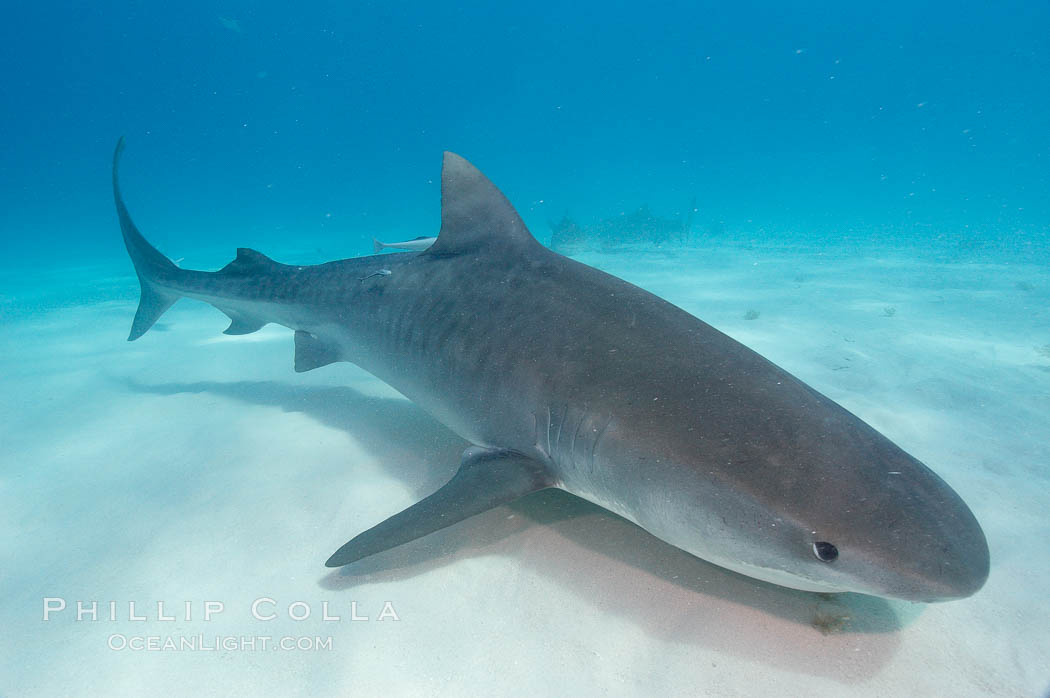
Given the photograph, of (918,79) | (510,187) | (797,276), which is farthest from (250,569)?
(918,79)

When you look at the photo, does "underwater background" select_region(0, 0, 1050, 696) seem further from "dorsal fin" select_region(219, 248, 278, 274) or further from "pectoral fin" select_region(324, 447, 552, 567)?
"dorsal fin" select_region(219, 248, 278, 274)

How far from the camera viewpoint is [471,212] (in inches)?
151

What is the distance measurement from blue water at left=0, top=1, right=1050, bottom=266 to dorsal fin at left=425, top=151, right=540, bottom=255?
50.8 metres

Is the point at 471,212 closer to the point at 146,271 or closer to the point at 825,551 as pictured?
the point at 825,551

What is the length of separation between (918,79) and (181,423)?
569 ft

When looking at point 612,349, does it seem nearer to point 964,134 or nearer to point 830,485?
point 830,485

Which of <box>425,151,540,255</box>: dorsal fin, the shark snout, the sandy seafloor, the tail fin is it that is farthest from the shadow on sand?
the tail fin

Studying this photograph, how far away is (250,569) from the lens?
288cm

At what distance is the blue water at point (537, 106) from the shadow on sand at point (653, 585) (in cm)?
5220

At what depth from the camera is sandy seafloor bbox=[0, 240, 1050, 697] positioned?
207cm

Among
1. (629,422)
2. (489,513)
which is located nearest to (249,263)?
(489,513)

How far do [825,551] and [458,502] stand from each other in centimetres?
164

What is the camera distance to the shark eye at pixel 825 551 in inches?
63.4

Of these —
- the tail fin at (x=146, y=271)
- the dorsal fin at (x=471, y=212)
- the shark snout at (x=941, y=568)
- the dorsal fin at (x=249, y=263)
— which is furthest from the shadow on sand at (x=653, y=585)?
the tail fin at (x=146, y=271)
